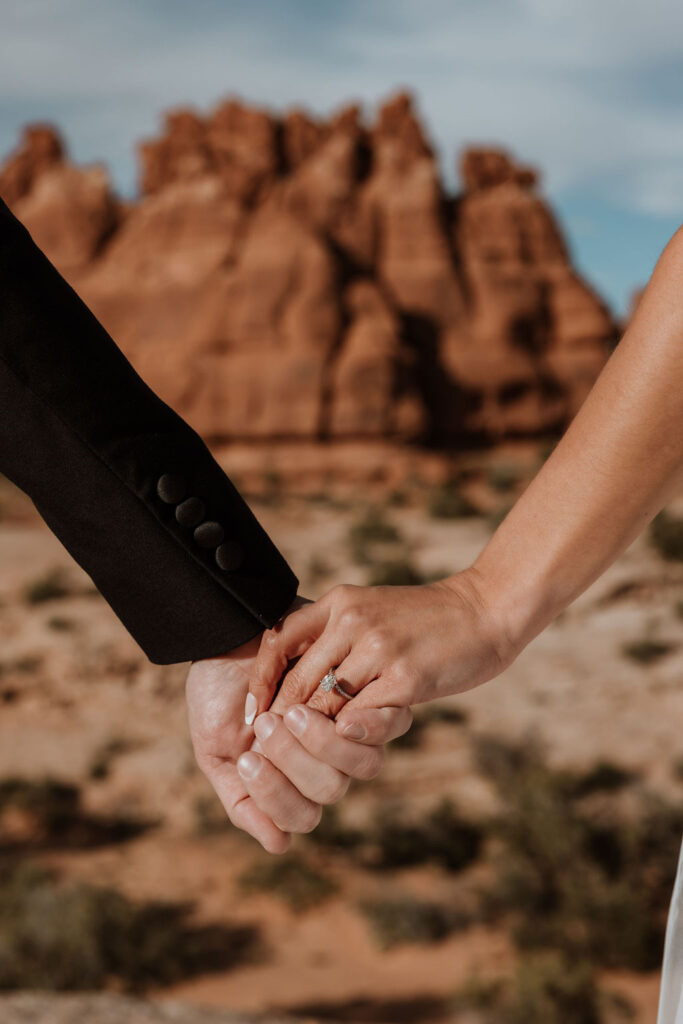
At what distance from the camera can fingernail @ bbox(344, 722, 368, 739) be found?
1460 mm

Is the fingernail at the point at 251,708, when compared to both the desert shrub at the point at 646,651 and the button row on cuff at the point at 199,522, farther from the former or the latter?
the desert shrub at the point at 646,651

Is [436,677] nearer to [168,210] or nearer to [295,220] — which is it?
[295,220]

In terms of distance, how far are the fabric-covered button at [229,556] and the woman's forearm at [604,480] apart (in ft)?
1.31

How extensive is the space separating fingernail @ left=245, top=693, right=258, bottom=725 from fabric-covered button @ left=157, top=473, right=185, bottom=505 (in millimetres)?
374

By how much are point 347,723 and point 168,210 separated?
36.0 meters

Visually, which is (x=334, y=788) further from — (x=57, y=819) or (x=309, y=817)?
(x=57, y=819)

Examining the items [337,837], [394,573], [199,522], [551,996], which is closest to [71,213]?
[394,573]

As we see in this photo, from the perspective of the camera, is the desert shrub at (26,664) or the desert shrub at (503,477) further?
the desert shrub at (503,477)

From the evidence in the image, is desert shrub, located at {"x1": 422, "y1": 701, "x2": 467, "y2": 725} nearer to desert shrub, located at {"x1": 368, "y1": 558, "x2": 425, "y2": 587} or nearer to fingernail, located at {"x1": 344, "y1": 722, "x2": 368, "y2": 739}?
desert shrub, located at {"x1": 368, "y1": 558, "x2": 425, "y2": 587}

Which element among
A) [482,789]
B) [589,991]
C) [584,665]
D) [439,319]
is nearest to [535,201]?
[439,319]

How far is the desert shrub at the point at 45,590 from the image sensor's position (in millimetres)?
13109

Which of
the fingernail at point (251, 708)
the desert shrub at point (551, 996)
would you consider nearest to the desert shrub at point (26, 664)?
the desert shrub at point (551, 996)

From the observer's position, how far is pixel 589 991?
5332mm

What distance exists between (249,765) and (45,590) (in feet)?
40.4
